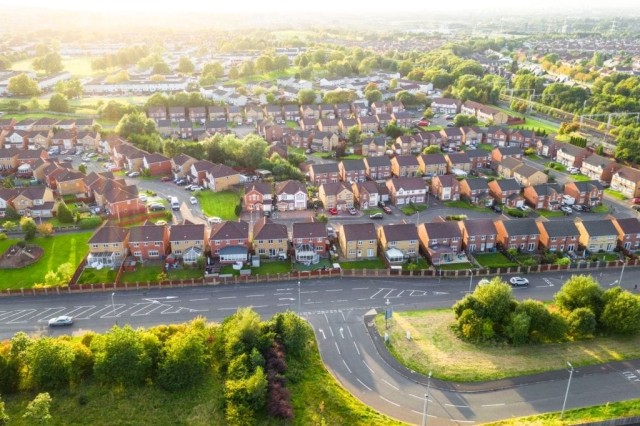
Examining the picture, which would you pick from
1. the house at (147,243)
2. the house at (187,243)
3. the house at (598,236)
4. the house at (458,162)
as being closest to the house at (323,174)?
the house at (458,162)

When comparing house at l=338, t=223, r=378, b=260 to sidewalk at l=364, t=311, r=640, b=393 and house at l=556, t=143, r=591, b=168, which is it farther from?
house at l=556, t=143, r=591, b=168

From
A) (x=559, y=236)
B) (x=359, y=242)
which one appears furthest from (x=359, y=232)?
(x=559, y=236)

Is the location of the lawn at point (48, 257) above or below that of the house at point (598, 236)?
below

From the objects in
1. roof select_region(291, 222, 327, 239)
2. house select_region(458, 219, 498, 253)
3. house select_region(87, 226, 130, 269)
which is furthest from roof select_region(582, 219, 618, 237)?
house select_region(87, 226, 130, 269)

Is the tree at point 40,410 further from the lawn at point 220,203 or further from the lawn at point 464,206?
the lawn at point 464,206

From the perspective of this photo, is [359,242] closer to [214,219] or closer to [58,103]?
[214,219]

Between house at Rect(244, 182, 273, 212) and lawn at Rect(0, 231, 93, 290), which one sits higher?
house at Rect(244, 182, 273, 212)

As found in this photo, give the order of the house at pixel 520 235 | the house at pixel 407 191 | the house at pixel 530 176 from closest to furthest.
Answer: the house at pixel 520 235
the house at pixel 407 191
the house at pixel 530 176

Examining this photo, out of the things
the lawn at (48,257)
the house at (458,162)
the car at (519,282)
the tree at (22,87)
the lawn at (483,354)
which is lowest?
the lawn at (483,354)
